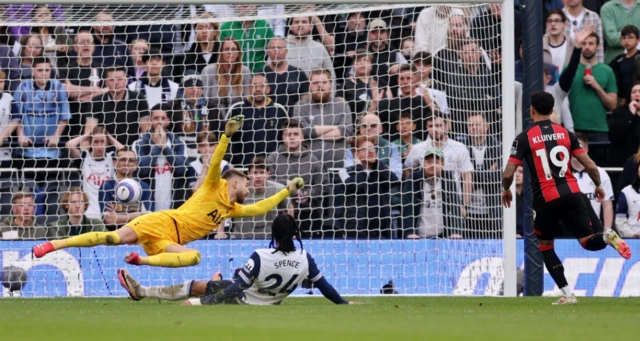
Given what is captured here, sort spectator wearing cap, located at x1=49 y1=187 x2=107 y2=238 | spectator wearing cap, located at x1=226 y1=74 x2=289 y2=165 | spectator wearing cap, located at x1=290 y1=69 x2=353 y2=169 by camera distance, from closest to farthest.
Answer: spectator wearing cap, located at x1=49 y1=187 x2=107 y2=238, spectator wearing cap, located at x1=290 y1=69 x2=353 y2=169, spectator wearing cap, located at x1=226 y1=74 x2=289 y2=165

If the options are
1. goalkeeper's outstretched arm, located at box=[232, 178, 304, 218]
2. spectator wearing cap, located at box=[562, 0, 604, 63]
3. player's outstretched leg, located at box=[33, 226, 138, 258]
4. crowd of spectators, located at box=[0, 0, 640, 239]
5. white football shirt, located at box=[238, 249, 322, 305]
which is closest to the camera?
white football shirt, located at box=[238, 249, 322, 305]

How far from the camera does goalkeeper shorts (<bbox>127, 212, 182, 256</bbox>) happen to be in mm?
12750

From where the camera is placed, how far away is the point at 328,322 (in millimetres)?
8492

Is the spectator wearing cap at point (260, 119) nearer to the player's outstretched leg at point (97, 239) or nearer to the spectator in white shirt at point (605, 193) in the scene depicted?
the player's outstretched leg at point (97, 239)

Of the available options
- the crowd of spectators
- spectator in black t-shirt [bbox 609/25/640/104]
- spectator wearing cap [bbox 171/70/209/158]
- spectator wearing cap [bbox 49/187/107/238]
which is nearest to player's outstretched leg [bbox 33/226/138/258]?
the crowd of spectators

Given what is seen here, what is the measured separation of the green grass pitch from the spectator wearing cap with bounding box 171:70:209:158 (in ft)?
16.3

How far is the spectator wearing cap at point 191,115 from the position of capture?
53.8 feet

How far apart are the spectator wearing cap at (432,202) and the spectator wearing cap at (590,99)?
3269 mm

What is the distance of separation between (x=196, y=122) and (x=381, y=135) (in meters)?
2.76

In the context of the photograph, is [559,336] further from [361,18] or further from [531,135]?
[361,18]

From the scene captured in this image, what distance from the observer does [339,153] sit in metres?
16.0

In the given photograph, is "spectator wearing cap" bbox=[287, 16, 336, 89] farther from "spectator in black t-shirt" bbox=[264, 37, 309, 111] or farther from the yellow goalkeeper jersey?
the yellow goalkeeper jersey

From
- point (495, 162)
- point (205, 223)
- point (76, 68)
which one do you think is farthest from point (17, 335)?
point (76, 68)

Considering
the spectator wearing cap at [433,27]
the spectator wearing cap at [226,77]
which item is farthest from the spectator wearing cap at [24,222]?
the spectator wearing cap at [433,27]
